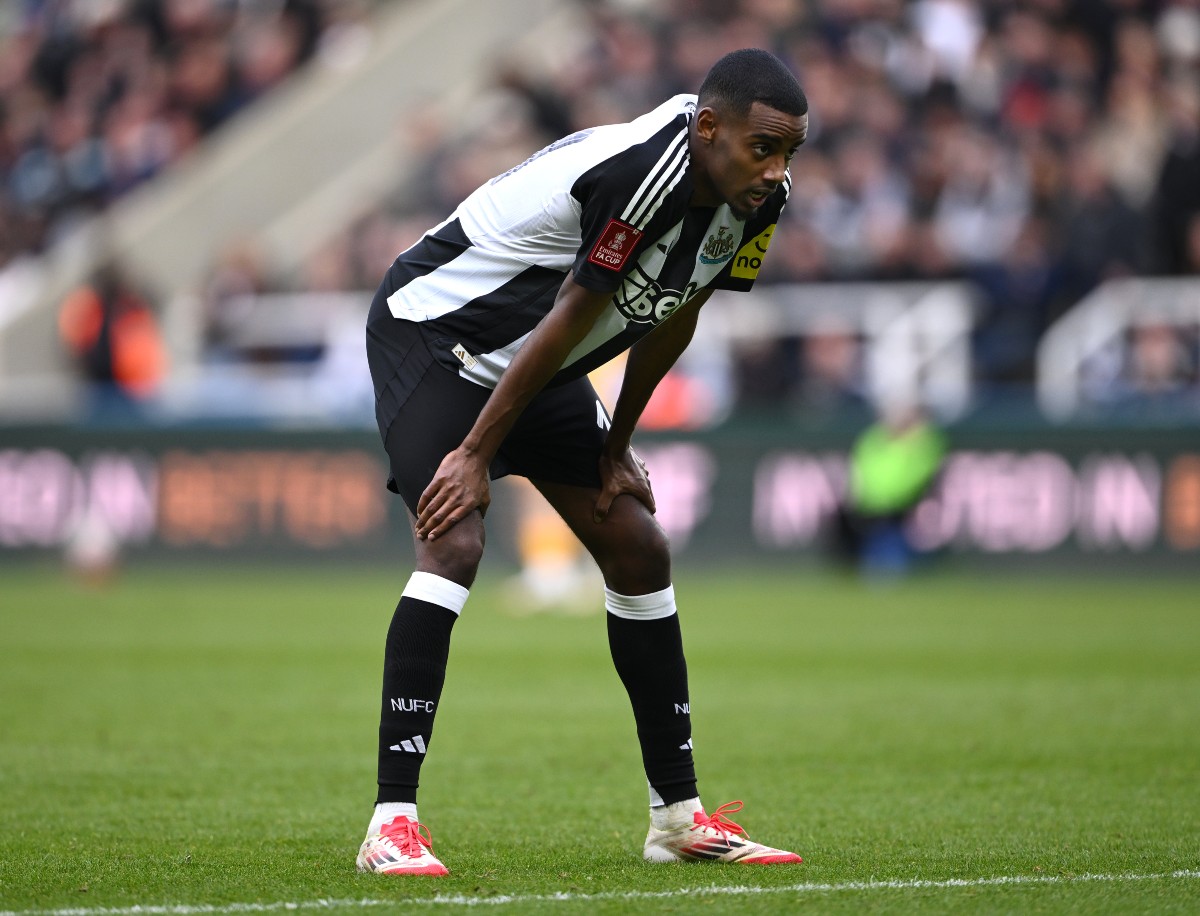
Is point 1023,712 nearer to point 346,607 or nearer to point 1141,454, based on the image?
point 346,607

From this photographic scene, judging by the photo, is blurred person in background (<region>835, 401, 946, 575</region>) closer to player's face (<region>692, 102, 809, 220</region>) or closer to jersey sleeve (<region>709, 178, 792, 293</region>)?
jersey sleeve (<region>709, 178, 792, 293</region>)

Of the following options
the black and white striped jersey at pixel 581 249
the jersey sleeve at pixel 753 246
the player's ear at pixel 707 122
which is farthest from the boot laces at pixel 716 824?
the player's ear at pixel 707 122

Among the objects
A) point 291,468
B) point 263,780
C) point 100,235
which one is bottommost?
point 263,780

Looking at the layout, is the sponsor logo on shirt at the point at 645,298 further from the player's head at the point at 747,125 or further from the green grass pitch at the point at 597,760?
the green grass pitch at the point at 597,760

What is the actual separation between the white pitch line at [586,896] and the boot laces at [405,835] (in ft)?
1.16

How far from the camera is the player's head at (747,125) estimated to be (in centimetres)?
447

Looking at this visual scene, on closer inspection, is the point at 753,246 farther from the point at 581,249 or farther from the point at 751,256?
the point at 581,249

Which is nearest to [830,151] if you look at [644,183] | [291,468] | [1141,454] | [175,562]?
[1141,454]

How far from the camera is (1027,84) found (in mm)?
17688

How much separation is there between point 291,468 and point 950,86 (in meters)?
7.56

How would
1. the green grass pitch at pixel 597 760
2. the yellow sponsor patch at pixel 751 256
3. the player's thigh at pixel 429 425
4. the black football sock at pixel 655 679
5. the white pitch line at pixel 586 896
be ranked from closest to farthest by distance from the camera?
the white pitch line at pixel 586 896 < the green grass pitch at pixel 597 760 < the player's thigh at pixel 429 425 < the yellow sponsor patch at pixel 751 256 < the black football sock at pixel 655 679

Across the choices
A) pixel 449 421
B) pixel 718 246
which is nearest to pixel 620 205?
pixel 718 246

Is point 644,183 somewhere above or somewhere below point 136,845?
above

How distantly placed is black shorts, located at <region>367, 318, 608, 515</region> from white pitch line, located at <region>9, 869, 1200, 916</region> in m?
1.12
